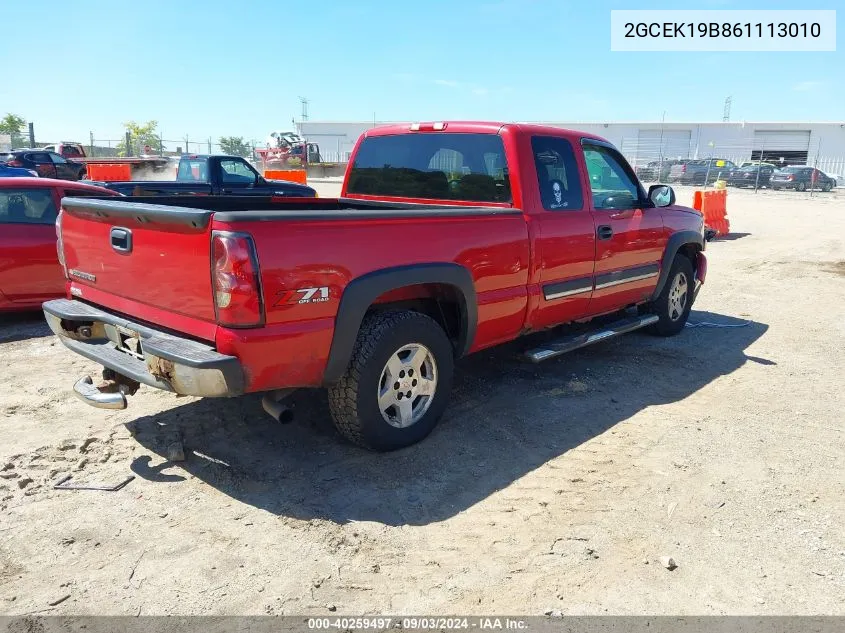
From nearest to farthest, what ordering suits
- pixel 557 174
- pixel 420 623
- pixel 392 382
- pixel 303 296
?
pixel 420 623 → pixel 303 296 → pixel 392 382 → pixel 557 174

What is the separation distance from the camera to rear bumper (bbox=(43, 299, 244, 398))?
9.98 ft

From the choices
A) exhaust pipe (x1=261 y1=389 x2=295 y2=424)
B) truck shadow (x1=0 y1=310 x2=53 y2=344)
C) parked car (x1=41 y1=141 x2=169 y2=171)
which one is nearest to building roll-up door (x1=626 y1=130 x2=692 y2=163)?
parked car (x1=41 y1=141 x2=169 y2=171)

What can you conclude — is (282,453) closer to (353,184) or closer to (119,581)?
(119,581)

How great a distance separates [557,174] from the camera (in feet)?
15.9

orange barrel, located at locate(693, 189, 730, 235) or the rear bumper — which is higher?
orange barrel, located at locate(693, 189, 730, 235)

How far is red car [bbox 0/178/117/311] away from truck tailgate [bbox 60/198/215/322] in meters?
2.61

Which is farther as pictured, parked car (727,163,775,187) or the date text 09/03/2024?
parked car (727,163,775,187)

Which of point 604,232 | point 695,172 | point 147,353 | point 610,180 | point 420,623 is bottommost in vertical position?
point 420,623

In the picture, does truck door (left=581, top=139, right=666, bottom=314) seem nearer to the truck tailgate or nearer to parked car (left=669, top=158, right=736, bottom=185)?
the truck tailgate

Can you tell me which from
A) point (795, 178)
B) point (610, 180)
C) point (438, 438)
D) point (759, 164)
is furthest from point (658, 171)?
point (438, 438)

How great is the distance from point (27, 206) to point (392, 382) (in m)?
4.83

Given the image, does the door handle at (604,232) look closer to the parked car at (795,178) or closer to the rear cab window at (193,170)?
the rear cab window at (193,170)

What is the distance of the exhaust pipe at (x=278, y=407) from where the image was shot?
3.47 m

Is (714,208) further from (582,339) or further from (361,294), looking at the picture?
(361,294)
